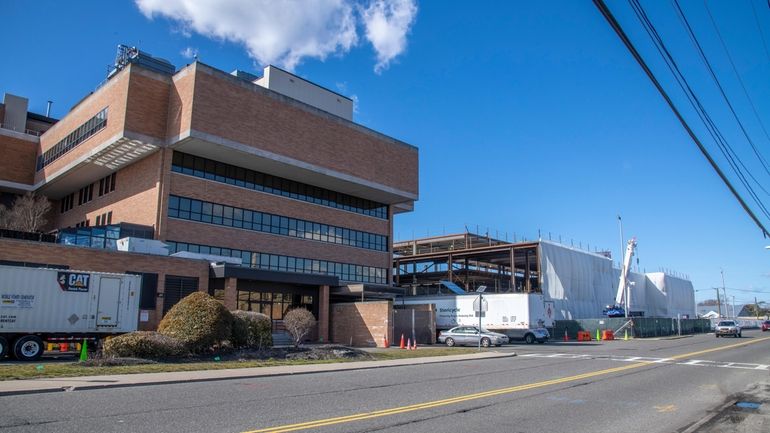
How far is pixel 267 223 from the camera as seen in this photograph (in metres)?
39.9

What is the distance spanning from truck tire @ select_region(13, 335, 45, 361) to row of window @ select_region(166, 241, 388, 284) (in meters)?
13.8

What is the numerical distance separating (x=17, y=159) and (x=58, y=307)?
32993mm

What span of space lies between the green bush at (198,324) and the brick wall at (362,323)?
14.5 m

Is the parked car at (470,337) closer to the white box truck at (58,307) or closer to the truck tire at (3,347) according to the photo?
the white box truck at (58,307)

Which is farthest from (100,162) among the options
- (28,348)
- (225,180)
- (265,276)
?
(28,348)

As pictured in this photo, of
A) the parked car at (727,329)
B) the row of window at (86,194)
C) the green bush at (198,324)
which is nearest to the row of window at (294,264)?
the row of window at (86,194)

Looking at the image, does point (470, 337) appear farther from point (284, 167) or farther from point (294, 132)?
point (294, 132)

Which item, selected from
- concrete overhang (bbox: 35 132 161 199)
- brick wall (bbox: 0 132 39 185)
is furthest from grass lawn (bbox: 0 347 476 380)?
brick wall (bbox: 0 132 39 185)

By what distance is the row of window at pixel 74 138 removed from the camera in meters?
37.6

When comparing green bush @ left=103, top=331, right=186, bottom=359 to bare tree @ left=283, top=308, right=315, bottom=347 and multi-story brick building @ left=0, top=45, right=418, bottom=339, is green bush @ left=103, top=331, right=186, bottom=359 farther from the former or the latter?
multi-story brick building @ left=0, top=45, right=418, bottom=339

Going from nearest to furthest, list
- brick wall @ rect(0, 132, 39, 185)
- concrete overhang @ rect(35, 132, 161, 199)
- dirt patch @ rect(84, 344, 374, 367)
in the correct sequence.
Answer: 1. dirt patch @ rect(84, 344, 374, 367)
2. concrete overhang @ rect(35, 132, 161, 199)
3. brick wall @ rect(0, 132, 39, 185)

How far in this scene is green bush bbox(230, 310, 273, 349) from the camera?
70.7ft

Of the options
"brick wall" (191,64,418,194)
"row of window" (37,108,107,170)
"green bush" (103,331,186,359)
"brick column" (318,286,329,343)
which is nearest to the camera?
"green bush" (103,331,186,359)

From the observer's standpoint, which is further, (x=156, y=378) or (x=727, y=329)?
(x=727, y=329)
